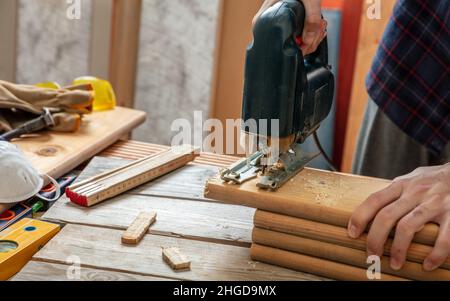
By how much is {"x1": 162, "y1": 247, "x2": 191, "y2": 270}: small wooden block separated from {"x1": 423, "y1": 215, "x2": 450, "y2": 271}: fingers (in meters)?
0.44

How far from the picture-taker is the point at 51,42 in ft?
10.2

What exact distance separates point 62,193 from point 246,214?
47cm

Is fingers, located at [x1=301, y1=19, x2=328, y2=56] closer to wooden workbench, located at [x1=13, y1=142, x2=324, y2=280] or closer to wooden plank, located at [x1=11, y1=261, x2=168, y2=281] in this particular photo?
wooden workbench, located at [x1=13, y1=142, x2=324, y2=280]

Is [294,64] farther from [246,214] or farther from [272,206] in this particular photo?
[246,214]

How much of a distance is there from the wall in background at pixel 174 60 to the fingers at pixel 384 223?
202cm

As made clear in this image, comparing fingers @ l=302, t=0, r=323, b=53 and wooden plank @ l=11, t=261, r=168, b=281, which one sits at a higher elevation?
fingers @ l=302, t=0, r=323, b=53

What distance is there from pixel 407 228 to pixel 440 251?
69 millimetres

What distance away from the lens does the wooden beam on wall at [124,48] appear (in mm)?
2980

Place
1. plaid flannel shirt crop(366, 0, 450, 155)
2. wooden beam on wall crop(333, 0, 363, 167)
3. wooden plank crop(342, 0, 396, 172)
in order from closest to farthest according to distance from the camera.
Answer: plaid flannel shirt crop(366, 0, 450, 155) → wooden plank crop(342, 0, 396, 172) → wooden beam on wall crop(333, 0, 363, 167)

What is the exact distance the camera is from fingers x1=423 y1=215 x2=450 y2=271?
40.9 inches

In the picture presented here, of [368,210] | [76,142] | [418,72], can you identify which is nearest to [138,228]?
[368,210]

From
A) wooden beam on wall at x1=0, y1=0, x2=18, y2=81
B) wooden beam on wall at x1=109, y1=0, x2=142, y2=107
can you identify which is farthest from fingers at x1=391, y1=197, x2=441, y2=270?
wooden beam on wall at x1=0, y1=0, x2=18, y2=81

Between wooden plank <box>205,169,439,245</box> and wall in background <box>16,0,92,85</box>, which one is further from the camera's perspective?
wall in background <box>16,0,92,85</box>
